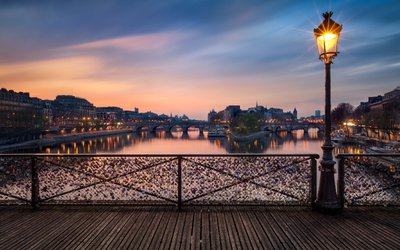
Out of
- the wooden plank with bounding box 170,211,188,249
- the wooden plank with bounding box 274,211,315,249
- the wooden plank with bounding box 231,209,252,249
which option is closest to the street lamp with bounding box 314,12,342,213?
the wooden plank with bounding box 274,211,315,249

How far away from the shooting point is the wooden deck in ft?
15.0

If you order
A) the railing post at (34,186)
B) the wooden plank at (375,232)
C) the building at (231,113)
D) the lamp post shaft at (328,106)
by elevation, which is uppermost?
the building at (231,113)

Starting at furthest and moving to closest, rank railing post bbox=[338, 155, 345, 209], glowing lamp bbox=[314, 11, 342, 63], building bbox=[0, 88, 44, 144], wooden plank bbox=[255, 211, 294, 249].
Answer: building bbox=[0, 88, 44, 144]
railing post bbox=[338, 155, 345, 209]
glowing lamp bbox=[314, 11, 342, 63]
wooden plank bbox=[255, 211, 294, 249]

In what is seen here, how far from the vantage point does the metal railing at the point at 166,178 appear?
651cm

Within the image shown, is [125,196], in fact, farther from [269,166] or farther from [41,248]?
[269,166]

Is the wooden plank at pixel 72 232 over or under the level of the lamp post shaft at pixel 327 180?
under

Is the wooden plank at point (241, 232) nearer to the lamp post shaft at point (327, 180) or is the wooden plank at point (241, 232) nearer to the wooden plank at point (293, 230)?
the wooden plank at point (293, 230)

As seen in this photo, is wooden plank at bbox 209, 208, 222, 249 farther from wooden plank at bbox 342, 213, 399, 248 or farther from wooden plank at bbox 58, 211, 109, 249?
wooden plank at bbox 342, 213, 399, 248

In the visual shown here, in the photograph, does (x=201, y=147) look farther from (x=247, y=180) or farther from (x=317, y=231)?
(x=317, y=231)

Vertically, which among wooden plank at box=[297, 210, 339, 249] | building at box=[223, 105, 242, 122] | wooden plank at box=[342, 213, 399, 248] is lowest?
wooden plank at box=[342, 213, 399, 248]

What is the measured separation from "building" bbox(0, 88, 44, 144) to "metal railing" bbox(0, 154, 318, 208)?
6837cm

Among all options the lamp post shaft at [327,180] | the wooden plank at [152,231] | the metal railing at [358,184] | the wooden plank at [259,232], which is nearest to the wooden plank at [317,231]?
the lamp post shaft at [327,180]

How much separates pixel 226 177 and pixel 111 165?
314cm

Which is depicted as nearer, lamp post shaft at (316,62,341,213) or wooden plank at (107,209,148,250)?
wooden plank at (107,209,148,250)
